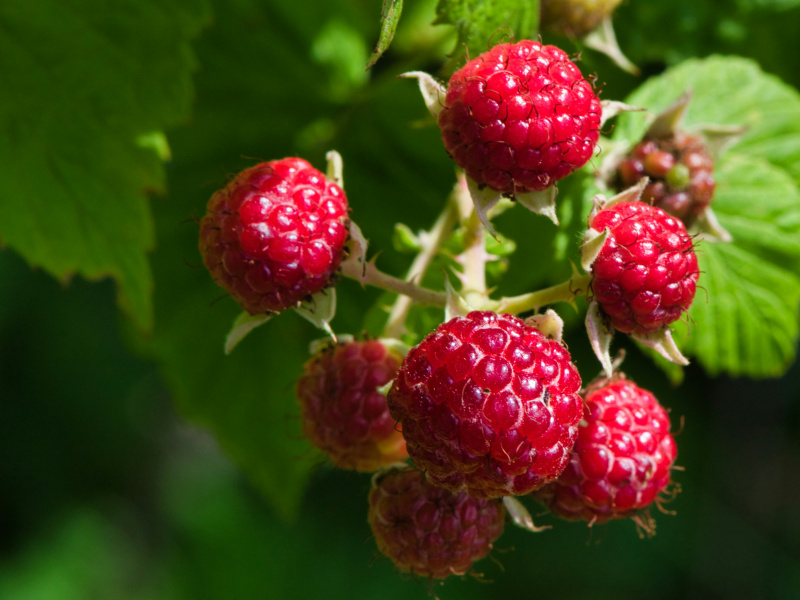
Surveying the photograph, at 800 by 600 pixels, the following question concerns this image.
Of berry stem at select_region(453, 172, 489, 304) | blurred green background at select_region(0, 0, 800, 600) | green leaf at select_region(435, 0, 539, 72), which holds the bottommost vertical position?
blurred green background at select_region(0, 0, 800, 600)

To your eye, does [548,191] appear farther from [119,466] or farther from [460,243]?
[119,466]

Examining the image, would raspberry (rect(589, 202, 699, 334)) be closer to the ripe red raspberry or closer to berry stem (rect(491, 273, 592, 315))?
berry stem (rect(491, 273, 592, 315))

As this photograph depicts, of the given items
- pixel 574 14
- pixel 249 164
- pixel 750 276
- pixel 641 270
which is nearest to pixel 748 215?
pixel 750 276

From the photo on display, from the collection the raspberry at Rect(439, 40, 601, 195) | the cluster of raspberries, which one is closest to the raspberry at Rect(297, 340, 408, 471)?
the cluster of raspberries

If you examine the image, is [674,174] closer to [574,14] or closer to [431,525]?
[574,14]

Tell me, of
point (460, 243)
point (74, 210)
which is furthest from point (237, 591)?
point (460, 243)

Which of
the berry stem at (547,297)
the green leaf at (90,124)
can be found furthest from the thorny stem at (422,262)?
the green leaf at (90,124)
